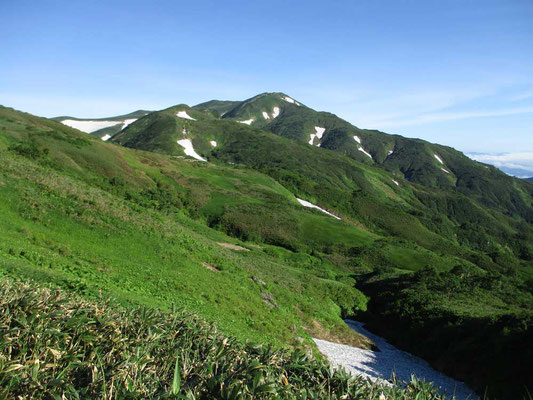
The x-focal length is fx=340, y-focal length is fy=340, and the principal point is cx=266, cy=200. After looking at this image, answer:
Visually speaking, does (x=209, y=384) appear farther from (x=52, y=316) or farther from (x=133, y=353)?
(x=52, y=316)

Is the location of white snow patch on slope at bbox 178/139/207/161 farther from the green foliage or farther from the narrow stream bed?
the narrow stream bed

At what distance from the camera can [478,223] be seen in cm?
16575

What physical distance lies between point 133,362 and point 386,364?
22.9 m

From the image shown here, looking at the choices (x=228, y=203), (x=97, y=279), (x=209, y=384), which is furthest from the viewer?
(x=228, y=203)

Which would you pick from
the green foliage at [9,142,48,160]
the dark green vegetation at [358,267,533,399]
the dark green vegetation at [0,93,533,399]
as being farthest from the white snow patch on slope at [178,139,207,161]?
the dark green vegetation at [358,267,533,399]

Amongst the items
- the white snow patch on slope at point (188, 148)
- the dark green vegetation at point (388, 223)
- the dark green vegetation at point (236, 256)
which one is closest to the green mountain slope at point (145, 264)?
the dark green vegetation at point (236, 256)

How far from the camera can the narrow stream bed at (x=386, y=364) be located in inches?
867

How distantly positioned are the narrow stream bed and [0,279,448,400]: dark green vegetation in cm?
1539

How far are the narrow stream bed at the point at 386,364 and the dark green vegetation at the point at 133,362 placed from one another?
1539cm

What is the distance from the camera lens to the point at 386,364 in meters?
24.5

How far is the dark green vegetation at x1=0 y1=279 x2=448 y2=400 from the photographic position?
19.4ft

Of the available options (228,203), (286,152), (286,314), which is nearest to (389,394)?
(286,314)

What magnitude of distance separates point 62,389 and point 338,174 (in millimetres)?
156728

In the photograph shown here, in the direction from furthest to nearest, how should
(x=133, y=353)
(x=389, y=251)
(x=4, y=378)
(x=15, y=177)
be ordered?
(x=389, y=251) < (x=15, y=177) < (x=133, y=353) < (x=4, y=378)
